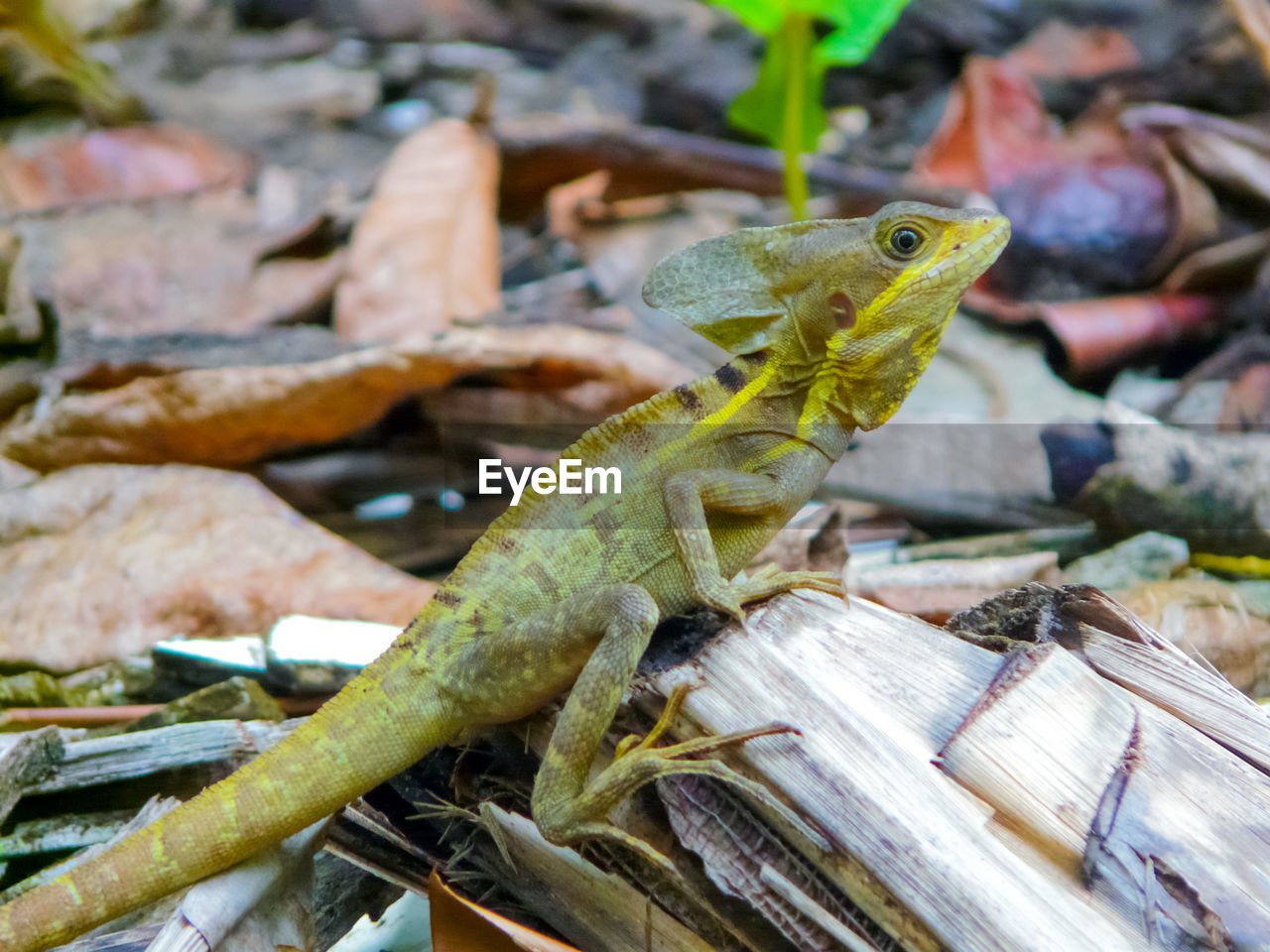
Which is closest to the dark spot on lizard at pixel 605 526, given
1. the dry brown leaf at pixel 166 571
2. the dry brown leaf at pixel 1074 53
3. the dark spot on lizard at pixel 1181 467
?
the dry brown leaf at pixel 166 571

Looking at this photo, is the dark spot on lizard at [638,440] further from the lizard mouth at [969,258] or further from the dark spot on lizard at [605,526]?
the lizard mouth at [969,258]

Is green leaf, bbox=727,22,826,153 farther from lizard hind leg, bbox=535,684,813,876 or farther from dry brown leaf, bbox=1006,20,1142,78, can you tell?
lizard hind leg, bbox=535,684,813,876

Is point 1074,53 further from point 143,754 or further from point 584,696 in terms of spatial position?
point 143,754

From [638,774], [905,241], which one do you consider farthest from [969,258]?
[638,774]

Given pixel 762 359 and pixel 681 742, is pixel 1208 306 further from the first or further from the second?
pixel 681 742

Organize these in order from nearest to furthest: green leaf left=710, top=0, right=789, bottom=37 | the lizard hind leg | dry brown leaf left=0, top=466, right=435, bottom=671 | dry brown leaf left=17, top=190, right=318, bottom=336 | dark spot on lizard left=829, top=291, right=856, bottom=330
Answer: the lizard hind leg → dark spot on lizard left=829, top=291, right=856, bottom=330 → dry brown leaf left=0, top=466, right=435, bottom=671 → dry brown leaf left=17, top=190, right=318, bottom=336 → green leaf left=710, top=0, right=789, bottom=37

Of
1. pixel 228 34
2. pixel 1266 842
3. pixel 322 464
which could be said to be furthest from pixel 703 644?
pixel 228 34

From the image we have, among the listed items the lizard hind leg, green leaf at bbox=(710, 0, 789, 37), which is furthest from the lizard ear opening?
green leaf at bbox=(710, 0, 789, 37)
